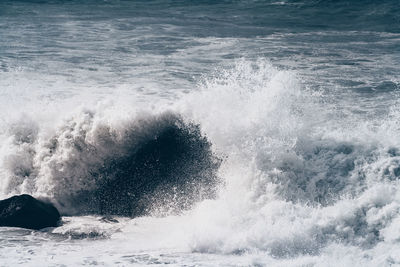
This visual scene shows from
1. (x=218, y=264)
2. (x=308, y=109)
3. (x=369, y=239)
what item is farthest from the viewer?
(x=308, y=109)

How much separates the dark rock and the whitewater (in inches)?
6.3

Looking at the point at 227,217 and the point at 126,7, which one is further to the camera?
the point at 126,7

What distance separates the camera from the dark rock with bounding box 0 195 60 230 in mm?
8719

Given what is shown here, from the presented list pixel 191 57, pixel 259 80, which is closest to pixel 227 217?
pixel 259 80

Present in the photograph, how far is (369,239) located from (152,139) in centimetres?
442

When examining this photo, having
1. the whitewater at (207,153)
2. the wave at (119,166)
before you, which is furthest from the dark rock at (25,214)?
the wave at (119,166)

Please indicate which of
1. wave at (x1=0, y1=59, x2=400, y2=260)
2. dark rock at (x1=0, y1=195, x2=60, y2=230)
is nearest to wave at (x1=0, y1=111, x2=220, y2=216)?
wave at (x1=0, y1=59, x2=400, y2=260)

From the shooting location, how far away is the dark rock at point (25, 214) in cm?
872

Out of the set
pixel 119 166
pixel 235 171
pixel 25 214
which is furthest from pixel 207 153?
pixel 25 214

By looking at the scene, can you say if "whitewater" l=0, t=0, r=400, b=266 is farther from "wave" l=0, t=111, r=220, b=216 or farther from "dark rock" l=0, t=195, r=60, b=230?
"dark rock" l=0, t=195, r=60, b=230

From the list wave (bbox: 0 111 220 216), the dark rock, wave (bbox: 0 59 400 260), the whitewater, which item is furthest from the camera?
wave (bbox: 0 111 220 216)

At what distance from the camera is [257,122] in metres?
10.5

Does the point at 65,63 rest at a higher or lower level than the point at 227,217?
higher

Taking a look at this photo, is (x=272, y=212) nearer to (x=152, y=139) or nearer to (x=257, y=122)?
(x=257, y=122)
